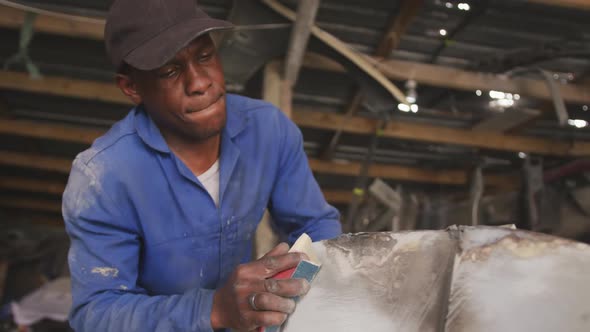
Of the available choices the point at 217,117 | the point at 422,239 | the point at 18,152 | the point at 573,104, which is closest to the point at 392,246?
the point at 422,239

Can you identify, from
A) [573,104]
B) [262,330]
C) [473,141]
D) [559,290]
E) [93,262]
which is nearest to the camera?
[559,290]

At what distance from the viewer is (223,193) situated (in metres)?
1.62

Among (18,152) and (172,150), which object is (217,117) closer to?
(172,150)

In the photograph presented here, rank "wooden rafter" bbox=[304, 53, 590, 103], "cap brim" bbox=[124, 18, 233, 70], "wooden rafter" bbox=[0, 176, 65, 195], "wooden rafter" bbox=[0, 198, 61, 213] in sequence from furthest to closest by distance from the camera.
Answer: "wooden rafter" bbox=[0, 198, 61, 213] < "wooden rafter" bbox=[0, 176, 65, 195] < "wooden rafter" bbox=[304, 53, 590, 103] < "cap brim" bbox=[124, 18, 233, 70]

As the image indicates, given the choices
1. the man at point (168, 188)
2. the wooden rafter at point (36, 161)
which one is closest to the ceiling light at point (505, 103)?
the man at point (168, 188)

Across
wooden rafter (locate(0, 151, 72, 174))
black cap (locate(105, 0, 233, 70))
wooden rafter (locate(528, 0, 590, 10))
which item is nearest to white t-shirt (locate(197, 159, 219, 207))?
black cap (locate(105, 0, 233, 70))

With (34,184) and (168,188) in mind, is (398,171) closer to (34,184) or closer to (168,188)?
(34,184)

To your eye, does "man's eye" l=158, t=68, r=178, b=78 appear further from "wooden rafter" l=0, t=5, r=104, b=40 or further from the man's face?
"wooden rafter" l=0, t=5, r=104, b=40

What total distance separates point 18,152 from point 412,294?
17.6ft

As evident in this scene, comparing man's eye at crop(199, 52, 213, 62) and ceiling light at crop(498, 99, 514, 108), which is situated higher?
ceiling light at crop(498, 99, 514, 108)

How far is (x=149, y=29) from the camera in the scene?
140 centimetres

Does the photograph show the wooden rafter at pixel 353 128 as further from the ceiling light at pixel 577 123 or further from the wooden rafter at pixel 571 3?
the wooden rafter at pixel 571 3

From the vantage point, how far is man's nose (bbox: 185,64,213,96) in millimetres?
1429

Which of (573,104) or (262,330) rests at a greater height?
(573,104)
